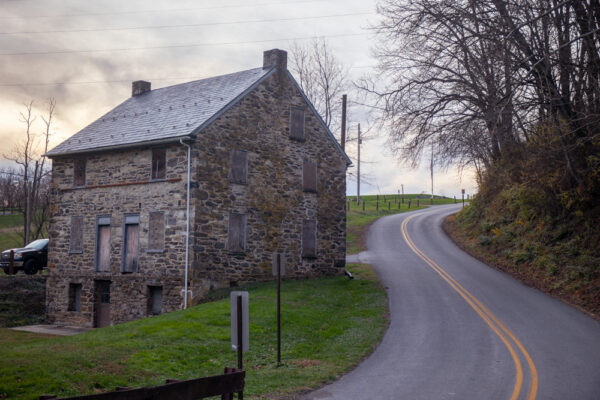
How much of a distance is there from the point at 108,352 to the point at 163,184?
39.2 ft

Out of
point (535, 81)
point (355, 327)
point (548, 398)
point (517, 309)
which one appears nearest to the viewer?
point (548, 398)

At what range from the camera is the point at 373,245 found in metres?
36.0

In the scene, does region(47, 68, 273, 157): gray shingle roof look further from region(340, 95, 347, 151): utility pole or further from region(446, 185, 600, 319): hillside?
region(340, 95, 347, 151): utility pole

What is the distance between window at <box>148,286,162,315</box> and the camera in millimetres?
23578

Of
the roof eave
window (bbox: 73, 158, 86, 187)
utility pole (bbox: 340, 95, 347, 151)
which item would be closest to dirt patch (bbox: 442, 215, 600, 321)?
utility pole (bbox: 340, 95, 347, 151)

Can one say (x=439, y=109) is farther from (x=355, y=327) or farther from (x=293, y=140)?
(x=355, y=327)

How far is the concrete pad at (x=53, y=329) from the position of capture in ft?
76.2

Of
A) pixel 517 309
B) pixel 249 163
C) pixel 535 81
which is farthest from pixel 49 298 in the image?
pixel 535 81

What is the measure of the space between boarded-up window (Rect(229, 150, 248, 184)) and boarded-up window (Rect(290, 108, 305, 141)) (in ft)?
10.5

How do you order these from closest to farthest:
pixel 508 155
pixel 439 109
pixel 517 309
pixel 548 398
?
pixel 548 398 < pixel 517 309 < pixel 439 109 < pixel 508 155

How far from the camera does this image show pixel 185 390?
6.16 metres

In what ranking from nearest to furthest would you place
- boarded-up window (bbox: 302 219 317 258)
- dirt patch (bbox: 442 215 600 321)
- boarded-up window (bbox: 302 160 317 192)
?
dirt patch (bbox: 442 215 600 321), boarded-up window (bbox: 302 219 317 258), boarded-up window (bbox: 302 160 317 192)

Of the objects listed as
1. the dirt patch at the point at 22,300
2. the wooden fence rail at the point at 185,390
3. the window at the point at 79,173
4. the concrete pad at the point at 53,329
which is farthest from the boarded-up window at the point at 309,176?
the wooden fence rail at the point at 185,390

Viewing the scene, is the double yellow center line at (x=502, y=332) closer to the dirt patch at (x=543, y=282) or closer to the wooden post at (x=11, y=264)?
the dirt patch at (x=543, y=282)
